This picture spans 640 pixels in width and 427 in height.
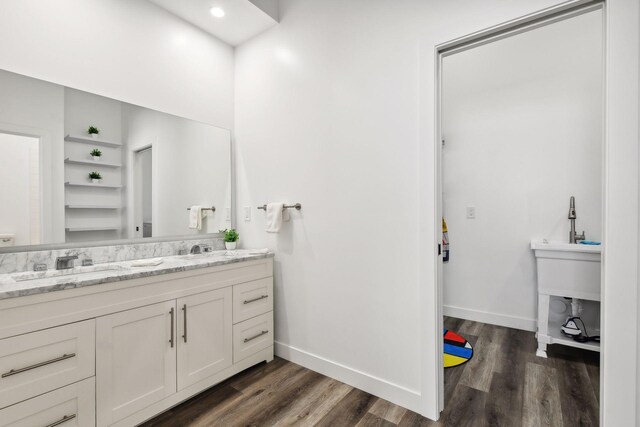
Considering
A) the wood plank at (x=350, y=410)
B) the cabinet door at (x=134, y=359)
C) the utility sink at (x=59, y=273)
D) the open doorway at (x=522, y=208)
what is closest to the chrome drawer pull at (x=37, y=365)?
the cabinet door at (x=134, y=359)

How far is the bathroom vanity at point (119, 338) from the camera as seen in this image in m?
1.22

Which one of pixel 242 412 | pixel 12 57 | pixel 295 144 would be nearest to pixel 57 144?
pixel 12 57

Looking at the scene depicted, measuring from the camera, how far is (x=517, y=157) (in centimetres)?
281

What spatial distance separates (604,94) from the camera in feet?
4.23

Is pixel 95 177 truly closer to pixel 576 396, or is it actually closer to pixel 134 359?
pixel 134 359

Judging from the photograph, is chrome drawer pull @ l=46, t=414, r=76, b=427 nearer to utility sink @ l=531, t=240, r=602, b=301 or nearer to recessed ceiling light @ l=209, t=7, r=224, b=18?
recessed ceiling light @ l=209, t=7, r=224, b=18

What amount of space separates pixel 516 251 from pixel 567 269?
537 millimetres

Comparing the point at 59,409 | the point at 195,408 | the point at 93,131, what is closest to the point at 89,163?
the point at 93,131

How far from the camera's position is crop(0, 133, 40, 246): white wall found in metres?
1.57

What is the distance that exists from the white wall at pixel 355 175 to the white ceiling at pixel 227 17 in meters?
0.10

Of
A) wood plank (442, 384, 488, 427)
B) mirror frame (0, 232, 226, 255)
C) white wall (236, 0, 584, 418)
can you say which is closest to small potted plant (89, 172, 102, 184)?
mirror frame (0, 232, 226, 255)

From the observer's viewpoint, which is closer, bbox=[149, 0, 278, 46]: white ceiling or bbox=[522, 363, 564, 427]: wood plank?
bbox=[522, 363, 564, 427]: wood plank

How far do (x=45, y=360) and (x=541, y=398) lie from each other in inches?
99.1

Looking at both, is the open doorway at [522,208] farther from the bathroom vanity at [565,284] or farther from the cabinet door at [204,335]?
the cabinet door at [204,335]
